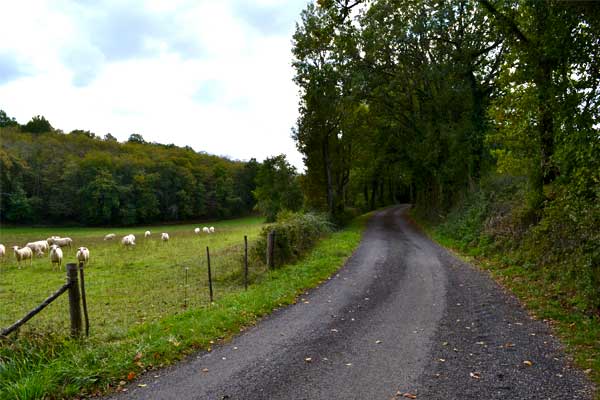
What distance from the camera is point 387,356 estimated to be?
6109 millimetres

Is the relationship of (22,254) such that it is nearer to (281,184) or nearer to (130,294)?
(130,294)

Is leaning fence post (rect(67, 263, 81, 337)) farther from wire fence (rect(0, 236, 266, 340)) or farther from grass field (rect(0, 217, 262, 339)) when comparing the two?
grass field (rect(0, 217, 262, 339))

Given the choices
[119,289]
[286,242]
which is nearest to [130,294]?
[119,289]

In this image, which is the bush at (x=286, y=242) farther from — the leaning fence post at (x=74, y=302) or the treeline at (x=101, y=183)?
the treeline at (x=101, y=183)

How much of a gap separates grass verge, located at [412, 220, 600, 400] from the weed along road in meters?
0.22

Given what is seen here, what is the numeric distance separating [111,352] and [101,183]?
6776 centimetres

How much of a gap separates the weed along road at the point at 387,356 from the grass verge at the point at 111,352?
15.1 inches

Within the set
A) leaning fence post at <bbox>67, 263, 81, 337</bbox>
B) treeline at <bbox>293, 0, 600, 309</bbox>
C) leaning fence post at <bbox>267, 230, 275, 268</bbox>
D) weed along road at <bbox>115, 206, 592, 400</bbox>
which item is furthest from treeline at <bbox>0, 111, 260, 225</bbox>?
weed along road at <bbox>115, 206, 592, 400</bbox>

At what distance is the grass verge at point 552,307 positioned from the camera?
5.87m

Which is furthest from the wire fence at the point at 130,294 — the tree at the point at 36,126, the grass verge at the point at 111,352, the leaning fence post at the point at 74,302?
the tree at the point at 36,126

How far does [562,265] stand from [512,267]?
2468mm

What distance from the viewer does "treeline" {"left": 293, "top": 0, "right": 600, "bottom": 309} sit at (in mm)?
8438

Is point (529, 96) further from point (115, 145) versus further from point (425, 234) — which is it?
point (115, 145)

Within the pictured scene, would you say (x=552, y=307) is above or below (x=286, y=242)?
below
